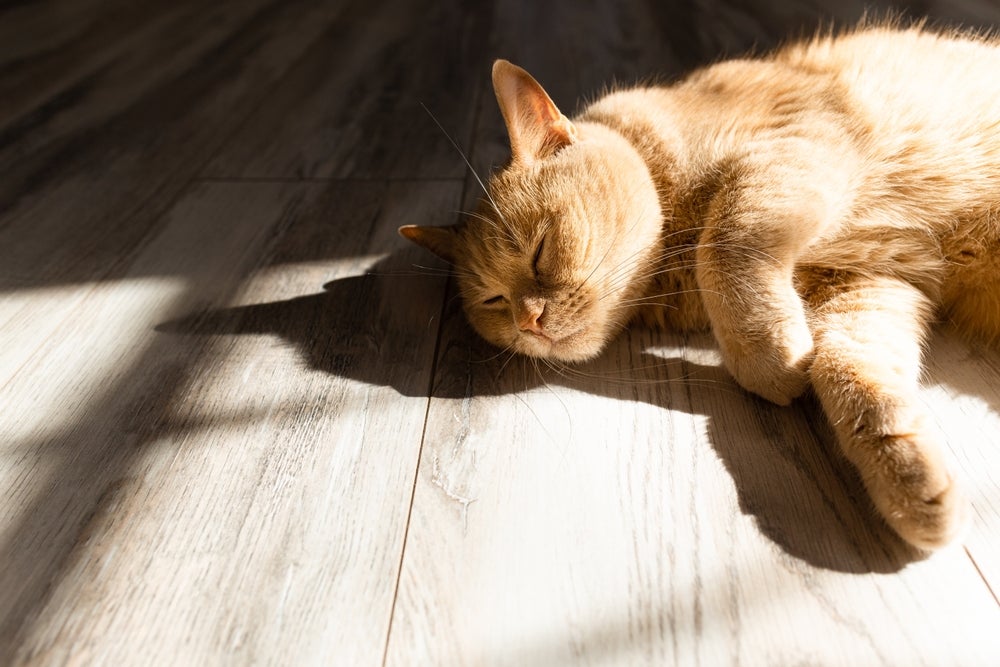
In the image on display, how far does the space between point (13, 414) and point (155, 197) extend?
926mm

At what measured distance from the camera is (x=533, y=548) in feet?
3.33

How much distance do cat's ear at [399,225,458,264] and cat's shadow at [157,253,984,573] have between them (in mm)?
107

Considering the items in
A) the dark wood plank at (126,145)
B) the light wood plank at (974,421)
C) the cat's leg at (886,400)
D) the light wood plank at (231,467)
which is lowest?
the dark wood plank at (126,145)

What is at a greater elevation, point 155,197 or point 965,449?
point 965,449

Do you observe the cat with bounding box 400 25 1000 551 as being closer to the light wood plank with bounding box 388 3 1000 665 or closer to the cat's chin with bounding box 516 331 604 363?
the cat's chin with bounding box 516 331 604 363

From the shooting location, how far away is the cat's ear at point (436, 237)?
1.55 m

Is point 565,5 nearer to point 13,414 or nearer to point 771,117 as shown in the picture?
point 771,117

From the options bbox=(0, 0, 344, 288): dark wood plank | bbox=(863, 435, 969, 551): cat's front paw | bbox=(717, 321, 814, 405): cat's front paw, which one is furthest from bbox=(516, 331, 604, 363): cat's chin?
bbox=(0, 0, 344, 288): dark wood plank

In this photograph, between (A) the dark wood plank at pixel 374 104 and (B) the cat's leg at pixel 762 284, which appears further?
(A) the dark wood plank at pixel 374 104

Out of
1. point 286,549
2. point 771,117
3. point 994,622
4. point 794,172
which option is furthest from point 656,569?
point 771,117

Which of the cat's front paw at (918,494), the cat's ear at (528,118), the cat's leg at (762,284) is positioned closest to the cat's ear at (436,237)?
the cat's ear at (528,118)

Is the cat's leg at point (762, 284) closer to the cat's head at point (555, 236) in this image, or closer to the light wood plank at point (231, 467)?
the cat's head at point (555, 236)

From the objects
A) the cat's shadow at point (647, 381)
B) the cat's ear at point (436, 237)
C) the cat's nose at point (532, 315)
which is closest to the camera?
the cat's shadow at point (647, 381)

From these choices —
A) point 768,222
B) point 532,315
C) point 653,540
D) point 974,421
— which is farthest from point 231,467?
point 974,421
